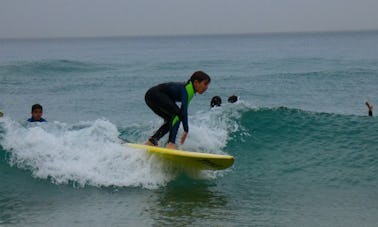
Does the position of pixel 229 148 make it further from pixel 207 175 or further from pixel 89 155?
pixel 89 155

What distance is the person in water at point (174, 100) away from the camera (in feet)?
24.8

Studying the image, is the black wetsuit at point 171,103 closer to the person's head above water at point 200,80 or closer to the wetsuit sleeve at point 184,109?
the wetsuit sleeve at point 184,109

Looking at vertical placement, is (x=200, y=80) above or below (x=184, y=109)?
above

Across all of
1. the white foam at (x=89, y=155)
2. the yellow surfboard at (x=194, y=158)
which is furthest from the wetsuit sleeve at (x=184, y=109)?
the white foam at (x=89, y=155)

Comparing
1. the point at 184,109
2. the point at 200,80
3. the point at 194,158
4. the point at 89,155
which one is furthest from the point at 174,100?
the point at 89,155

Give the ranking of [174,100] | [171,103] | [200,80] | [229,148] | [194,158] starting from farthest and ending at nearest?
[229,148] → [174,100] → [171,103] → [194,158] → [200,80]

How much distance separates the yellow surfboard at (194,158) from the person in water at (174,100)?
0.45 feet

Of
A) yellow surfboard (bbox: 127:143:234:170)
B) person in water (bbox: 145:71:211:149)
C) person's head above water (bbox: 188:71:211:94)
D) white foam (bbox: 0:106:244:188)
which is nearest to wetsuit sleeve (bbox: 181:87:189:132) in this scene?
person in water (bbox: 145:71:211:149)

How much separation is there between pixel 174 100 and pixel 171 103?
0.13 m

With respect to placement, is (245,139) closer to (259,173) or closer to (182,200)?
(259,173)

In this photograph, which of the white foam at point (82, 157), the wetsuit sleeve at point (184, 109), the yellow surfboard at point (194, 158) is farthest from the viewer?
the white foam at point (82, 157)

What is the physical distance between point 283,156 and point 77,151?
12.5 feet

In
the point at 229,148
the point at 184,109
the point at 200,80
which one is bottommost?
the point at 229,148

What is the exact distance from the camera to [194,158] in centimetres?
762
